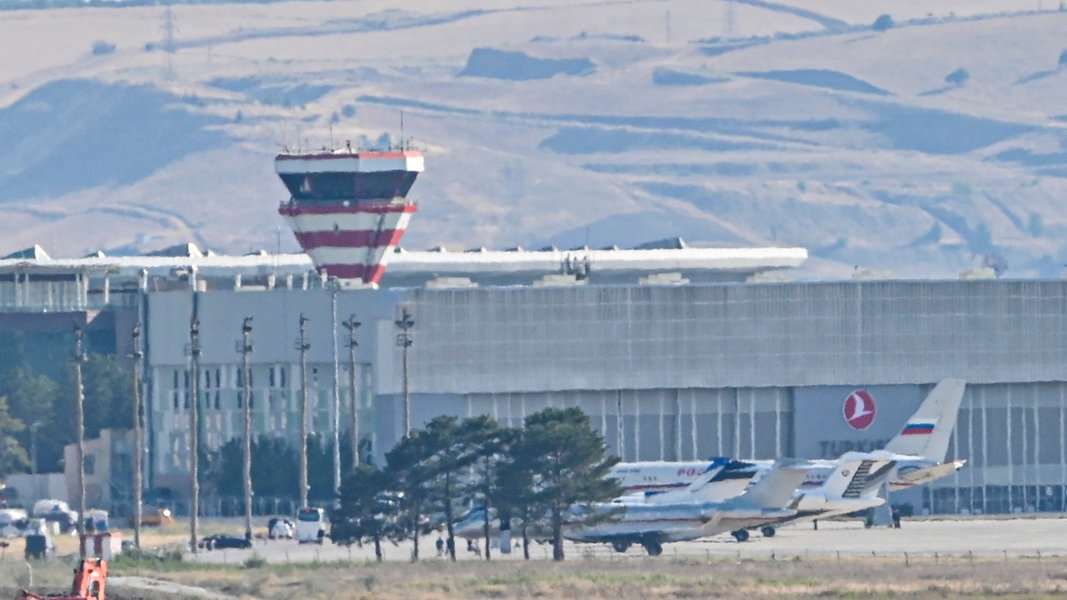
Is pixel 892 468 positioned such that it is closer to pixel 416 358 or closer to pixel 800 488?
pixel 800 488

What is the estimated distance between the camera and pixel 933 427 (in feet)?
533

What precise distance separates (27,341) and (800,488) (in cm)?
6807

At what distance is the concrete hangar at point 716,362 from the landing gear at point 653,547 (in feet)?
148

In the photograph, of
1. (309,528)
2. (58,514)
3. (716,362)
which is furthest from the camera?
(716,362)

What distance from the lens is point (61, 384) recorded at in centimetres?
19362

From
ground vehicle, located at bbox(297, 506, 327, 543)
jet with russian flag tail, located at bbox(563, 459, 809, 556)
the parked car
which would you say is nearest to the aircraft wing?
jet with russian flag tail, located at bbox(563, 459, 809, 556)

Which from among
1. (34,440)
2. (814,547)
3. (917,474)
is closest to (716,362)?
(917,474)

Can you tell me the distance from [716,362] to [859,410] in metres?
8.39

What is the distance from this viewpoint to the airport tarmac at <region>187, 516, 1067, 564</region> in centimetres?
12556

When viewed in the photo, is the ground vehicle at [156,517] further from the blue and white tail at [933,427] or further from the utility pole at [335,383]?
the blue and white tail at [933,427]

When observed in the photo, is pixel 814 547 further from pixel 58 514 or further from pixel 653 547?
pixel 58 514

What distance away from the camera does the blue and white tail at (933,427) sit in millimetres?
162250

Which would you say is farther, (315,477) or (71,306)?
(71,306)

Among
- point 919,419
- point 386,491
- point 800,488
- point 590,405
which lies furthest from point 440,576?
point 590,405
